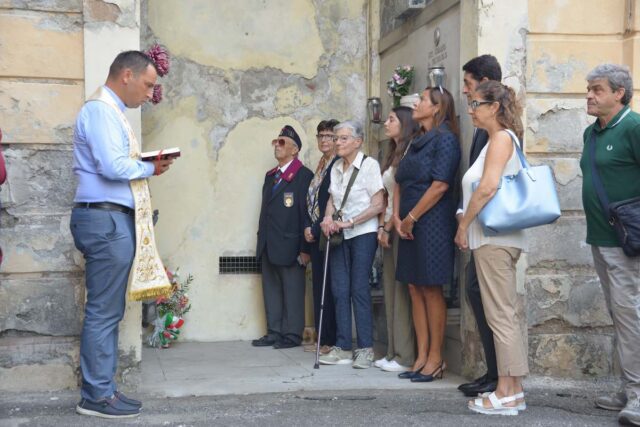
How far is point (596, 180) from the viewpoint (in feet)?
16.3

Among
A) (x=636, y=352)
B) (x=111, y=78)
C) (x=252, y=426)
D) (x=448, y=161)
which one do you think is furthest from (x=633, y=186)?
(x=111, y=78)

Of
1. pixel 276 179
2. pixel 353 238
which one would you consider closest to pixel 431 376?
pixel 353 238

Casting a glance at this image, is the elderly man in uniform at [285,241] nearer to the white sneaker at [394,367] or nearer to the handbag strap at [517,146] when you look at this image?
the white sneaker at [394,367]

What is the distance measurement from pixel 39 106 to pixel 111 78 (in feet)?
2.15

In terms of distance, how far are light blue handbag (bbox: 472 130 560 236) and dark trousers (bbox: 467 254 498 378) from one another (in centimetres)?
58

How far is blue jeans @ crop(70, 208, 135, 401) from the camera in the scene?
4.73 meters

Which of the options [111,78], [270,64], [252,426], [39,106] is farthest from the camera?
[270,64]

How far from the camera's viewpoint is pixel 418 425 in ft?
15.1

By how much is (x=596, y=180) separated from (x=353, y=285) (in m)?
2.15

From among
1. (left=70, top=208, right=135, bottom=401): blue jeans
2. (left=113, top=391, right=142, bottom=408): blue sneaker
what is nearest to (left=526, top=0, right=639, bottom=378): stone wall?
(left=113, top=391, right=142, bottom=408): blue sneaker

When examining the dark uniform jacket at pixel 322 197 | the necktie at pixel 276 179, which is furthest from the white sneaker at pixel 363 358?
the necktie at pixel 276 179

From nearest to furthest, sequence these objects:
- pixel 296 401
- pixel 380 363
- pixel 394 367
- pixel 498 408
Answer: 1. pixel 498 408
2. pixel 296 401
3. pixel 394 367
4. pixel 380 363

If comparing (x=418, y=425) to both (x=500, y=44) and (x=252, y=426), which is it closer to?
(x=252, y=426)

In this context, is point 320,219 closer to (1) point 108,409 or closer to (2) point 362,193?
(2) point 362,193
